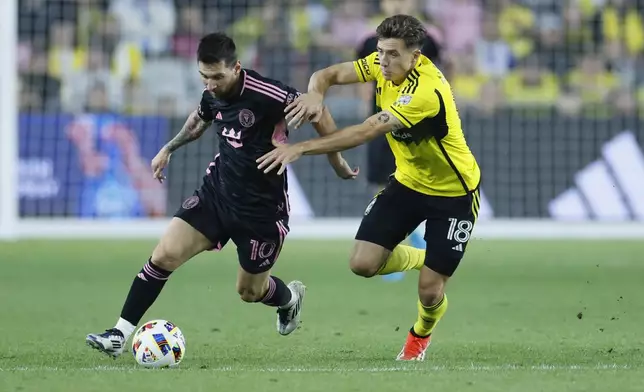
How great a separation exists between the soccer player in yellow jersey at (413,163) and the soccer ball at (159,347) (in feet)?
3.32

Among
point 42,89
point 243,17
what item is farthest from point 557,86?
point 42,89

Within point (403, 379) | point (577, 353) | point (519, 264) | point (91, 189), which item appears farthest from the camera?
point (91, 189)

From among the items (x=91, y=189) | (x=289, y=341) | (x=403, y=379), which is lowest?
(x=91, y=189)

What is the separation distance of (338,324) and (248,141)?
6.70ft

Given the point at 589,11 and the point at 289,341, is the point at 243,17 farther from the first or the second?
the point at 289,341

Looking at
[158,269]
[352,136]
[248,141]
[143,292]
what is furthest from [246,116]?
[143,292]

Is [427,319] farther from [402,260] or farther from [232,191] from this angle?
[232,191]

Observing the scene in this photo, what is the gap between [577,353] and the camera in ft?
23.5

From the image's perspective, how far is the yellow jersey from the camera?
6.92 meters

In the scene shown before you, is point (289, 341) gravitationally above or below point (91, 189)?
above

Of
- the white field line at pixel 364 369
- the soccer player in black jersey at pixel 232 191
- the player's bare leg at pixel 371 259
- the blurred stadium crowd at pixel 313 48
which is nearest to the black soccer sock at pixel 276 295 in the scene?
the soccer player in black jersey at pixel 232 191

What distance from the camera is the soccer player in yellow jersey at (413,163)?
6.89m

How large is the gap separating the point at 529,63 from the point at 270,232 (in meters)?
11.0

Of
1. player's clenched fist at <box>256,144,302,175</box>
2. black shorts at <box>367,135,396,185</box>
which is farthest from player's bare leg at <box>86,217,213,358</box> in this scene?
black shorts at <box>367,135,396,185</box>
